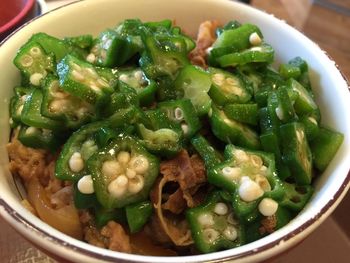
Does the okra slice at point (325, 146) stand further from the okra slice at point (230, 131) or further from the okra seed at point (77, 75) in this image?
the okra seed at point (77, 75)

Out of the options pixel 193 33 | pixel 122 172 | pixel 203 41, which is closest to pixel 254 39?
pixel 203 41

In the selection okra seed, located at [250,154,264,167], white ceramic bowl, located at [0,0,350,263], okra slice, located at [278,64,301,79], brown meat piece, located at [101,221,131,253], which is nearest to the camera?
white ceramic bowl, located at [0,0,350,263]

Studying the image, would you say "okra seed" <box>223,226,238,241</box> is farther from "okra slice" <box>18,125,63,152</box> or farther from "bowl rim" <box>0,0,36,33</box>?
"bowl rim" <box>0,0,36,33</box>

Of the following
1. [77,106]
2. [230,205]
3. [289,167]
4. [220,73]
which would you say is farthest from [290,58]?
[77,106]

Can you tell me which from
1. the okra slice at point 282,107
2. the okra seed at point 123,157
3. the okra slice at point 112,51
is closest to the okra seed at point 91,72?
the okra slice at point 112,51

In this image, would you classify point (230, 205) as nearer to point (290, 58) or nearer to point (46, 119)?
point (46, 119)

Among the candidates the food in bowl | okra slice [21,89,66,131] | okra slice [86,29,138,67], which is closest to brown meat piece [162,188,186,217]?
the food in bowl

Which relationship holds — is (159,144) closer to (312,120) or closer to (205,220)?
(205,220)
